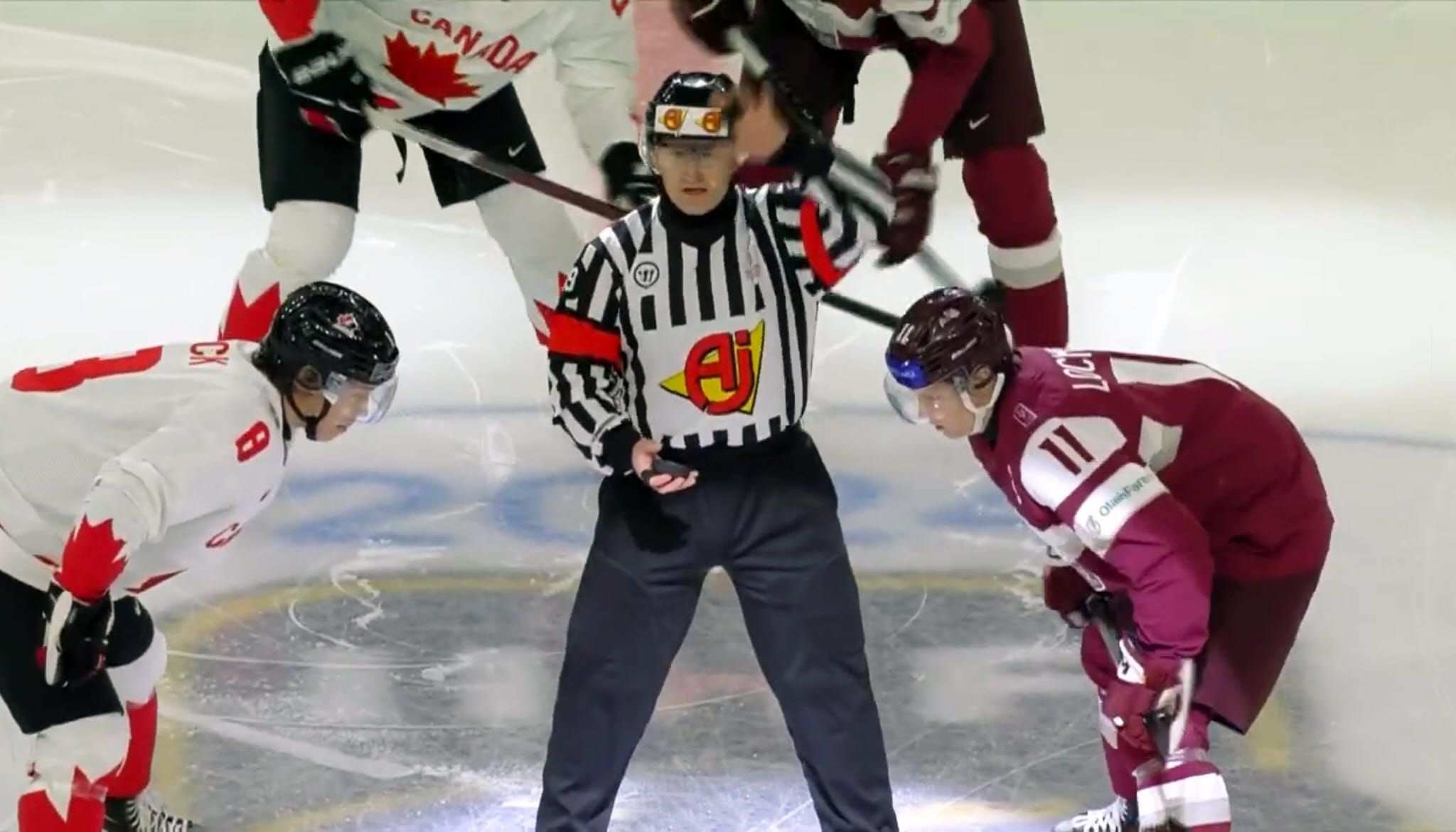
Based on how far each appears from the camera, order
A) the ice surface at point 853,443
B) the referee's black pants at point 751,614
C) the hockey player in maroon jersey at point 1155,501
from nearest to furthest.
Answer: the hockey player in maroon jersey at point 1155,501 → the referee's black pants at point 751,614 → the ice surface at point 853,443

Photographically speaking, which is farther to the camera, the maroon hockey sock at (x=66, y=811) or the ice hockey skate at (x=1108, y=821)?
the ice hockey skate at (x=1108, y=821)

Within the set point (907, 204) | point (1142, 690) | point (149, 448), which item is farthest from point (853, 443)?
point (149, 448)

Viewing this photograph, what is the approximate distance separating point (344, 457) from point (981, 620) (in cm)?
129

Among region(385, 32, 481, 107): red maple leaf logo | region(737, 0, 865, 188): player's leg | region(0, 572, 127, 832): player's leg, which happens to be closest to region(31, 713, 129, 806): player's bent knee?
region(0, 572, 127, 832): player's leg

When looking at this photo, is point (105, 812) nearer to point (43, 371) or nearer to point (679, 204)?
point (43, 371)

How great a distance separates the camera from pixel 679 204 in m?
2.09

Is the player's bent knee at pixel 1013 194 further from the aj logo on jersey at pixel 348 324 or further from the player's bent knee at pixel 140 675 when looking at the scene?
the player's bent knee at pixel 140 675

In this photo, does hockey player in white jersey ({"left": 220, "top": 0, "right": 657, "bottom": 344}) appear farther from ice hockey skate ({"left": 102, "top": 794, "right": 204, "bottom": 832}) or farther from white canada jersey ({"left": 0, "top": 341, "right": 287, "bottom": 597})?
ice hockey skate ({"left": 102, "top": 794, "right": 204, "bottom": 832})

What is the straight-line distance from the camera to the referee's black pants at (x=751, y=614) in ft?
6.97

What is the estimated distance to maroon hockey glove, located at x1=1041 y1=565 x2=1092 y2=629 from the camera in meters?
2.39

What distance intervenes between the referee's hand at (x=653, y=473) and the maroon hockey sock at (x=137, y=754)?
0.72 m

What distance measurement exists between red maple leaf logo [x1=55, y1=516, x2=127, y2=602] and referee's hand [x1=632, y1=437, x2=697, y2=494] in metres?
0.56

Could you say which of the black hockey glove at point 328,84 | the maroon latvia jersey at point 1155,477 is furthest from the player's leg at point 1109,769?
the black hockey glove at point 328,84

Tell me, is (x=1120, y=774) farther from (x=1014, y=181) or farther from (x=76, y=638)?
(x=76, y=638)
